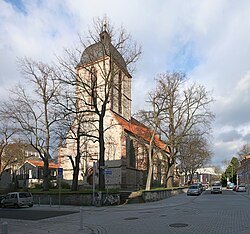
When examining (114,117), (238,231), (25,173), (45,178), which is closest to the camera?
(238,231)

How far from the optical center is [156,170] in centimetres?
6725

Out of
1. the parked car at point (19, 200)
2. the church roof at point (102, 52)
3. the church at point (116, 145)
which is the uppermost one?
the church roof at point (102, 52)

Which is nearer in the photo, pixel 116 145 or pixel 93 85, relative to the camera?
pixel 93 85

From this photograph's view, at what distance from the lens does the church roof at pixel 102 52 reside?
1188 inches

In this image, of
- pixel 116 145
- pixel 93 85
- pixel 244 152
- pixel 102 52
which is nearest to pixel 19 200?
pixel 93 85

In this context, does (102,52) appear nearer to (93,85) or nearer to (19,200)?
(93,85)

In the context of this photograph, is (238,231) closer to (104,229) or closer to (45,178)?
(104,229)

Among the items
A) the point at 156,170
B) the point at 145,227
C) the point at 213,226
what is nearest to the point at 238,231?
the point at 213,226

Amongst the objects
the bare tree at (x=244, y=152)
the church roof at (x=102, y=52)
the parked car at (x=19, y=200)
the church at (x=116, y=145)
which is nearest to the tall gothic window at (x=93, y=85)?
the church roof at (x=102, y=52)

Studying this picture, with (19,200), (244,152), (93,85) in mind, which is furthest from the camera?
(244,152)

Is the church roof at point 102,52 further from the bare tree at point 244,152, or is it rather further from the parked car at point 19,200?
the bare tree at point 244,152

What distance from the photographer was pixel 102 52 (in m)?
31.1

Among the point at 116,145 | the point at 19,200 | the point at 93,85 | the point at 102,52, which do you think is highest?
the point at 102,52

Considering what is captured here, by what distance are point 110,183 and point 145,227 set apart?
111 ft
